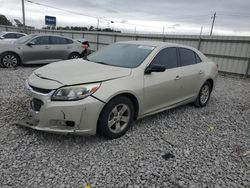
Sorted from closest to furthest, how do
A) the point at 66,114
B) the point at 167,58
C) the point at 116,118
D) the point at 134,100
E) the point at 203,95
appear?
the point at 66,114, the point at 116,118, the point at 134,100, the point at 167,58, the point at 203,95

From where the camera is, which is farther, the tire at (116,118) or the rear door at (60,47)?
the rear door at (60,47)

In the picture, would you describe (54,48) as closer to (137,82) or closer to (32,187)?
(137,82)

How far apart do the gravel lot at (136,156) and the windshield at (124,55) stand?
118cm

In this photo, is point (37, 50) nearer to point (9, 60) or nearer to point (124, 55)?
point (9, 60)

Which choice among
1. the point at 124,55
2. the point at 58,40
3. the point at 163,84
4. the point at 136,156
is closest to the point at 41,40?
the point at 58,40

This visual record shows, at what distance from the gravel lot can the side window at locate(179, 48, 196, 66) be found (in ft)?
4.03

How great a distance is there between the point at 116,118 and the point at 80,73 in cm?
88

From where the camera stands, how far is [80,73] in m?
3.35

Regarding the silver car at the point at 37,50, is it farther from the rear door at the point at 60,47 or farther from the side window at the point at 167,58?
the side window at the point at 167,58


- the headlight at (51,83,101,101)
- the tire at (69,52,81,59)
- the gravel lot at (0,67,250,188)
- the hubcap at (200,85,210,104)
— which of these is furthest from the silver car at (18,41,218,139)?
the tire at (69,52,81,59)

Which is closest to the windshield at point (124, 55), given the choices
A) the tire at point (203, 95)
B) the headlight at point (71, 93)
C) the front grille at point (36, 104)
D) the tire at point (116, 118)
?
the tire at point (116, 118)

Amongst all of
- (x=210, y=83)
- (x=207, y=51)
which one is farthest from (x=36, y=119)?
(x=207, y=51)

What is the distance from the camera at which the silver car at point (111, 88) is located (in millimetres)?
3037

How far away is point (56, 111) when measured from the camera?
2.99 meters
